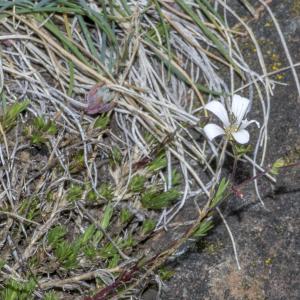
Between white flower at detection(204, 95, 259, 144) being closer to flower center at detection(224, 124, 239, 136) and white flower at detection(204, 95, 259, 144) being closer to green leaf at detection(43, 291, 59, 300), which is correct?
flower center at detection(224, 124, 239, 136)

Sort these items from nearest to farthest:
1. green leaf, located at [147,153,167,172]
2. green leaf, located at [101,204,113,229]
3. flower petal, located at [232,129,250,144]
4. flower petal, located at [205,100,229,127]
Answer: flower petal, located at [232,129,250,144] → flower petal, located at [205,100,229,127] → green leaf, located at [101,204,113,229] → green leaf, located at [147,153,167,172]

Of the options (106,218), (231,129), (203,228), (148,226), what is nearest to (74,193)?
(106,218)

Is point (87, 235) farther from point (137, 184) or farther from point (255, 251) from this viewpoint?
point (255, 251)

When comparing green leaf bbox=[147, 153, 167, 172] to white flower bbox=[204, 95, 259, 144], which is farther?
green leaf bbox=[147, 153, 167, 172]

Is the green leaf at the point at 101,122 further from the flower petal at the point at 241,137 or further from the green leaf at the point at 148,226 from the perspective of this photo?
the flower petal at the point at 241,137

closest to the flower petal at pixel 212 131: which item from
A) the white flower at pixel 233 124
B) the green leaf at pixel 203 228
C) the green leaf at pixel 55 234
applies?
the white flower at pixel 233 124

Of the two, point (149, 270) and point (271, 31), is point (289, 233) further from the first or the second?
point (271, 31)

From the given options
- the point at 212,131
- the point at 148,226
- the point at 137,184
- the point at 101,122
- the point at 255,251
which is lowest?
the point at 255,251

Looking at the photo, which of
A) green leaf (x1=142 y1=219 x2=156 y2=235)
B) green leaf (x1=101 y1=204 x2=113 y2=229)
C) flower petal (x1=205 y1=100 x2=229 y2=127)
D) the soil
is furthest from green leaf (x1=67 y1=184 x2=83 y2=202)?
flower petal (x1=205 y1=100 x2=229 y2=127)

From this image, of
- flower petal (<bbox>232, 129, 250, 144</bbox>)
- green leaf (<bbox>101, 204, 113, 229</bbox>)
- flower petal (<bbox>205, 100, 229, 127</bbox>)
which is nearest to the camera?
flower petal (<bbox>232, 129, 250, 144</bbox>)
